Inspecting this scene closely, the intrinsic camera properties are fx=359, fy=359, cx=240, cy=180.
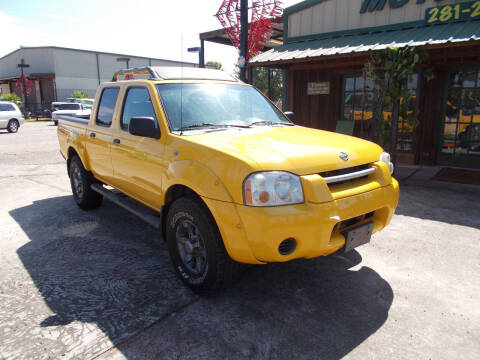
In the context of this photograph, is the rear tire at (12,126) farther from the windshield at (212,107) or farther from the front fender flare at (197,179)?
the front fender flare at (197,179)

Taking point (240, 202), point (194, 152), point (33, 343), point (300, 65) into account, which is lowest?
point (33, 343)

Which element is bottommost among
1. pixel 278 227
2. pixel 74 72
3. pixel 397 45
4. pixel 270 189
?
pixel 278 227

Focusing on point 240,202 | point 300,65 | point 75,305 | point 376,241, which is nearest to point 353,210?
point 240,202

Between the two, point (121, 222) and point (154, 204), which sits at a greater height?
point (154, 204)

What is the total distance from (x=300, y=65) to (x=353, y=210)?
8483 mm

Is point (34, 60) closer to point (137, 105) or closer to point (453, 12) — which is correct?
point (453, 12)

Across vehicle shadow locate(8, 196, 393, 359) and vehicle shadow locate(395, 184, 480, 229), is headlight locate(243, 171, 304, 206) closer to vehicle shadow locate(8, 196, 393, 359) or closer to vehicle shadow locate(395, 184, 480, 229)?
vehicle shadow locate(8, 196, 393, 359)

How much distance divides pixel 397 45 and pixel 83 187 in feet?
21.9

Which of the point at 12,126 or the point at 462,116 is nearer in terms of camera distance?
the point at 462,116

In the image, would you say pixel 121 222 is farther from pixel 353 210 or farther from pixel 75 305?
pixel 353 210

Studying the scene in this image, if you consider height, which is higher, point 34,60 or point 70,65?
point 34,60

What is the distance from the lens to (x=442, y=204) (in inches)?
233

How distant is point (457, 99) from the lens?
8852 millimetres

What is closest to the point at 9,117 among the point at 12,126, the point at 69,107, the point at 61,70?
the point at 12,126
